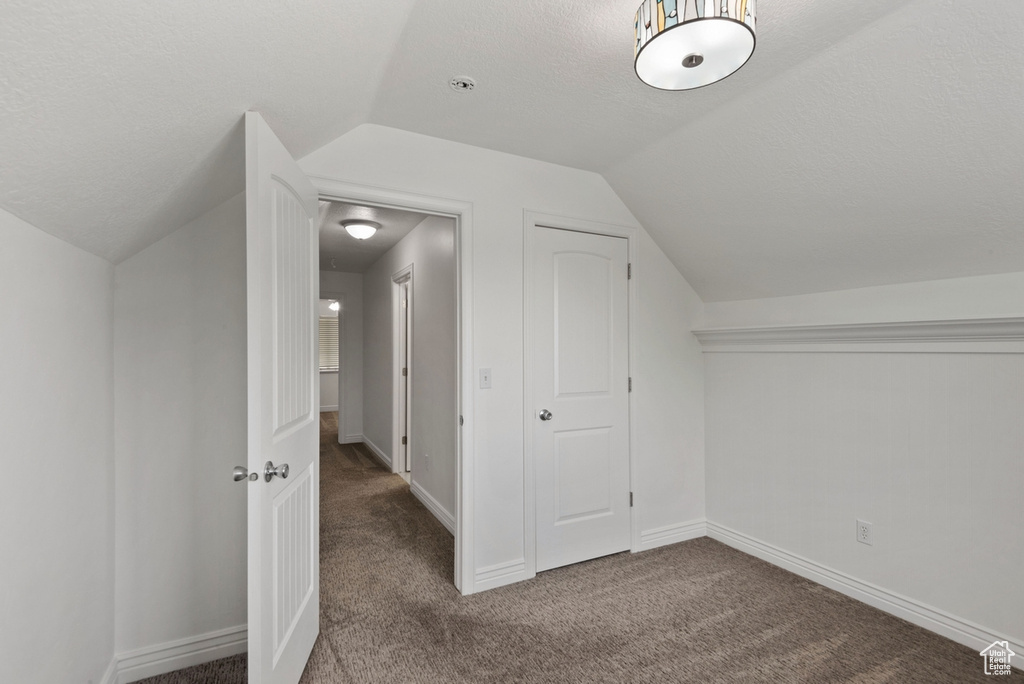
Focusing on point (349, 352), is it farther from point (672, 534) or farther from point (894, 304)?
point (894, 304)

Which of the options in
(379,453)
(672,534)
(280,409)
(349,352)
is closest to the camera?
(280,409)

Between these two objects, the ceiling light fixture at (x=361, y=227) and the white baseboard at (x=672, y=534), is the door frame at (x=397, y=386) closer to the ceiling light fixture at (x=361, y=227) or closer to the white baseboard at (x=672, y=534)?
the ceiling light fixture at (x=361, y=227)

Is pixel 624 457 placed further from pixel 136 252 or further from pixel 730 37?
pixel 136 252

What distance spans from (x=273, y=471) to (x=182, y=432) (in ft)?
2.46

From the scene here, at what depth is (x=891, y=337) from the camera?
90.5 inches

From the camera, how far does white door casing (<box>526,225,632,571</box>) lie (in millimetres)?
2744

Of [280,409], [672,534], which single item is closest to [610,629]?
[672,534]

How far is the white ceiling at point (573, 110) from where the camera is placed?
101 cm

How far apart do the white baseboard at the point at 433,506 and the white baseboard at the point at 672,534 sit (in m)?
1.28

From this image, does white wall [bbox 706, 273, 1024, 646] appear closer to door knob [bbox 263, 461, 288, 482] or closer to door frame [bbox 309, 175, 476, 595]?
door frame [bbox 309, 175, 476, 595]

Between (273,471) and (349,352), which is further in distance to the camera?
(349,352)

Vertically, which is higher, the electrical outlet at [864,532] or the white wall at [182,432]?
the white wall at [182,432]

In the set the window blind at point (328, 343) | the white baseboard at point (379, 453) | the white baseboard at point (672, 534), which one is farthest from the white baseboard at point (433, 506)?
Answer: the window blind at point (328, 343)

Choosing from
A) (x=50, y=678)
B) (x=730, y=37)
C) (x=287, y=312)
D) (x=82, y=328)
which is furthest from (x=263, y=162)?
(x=50, y=678)
